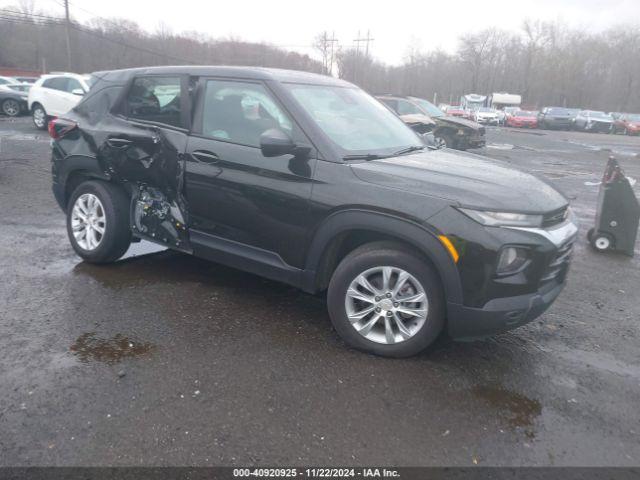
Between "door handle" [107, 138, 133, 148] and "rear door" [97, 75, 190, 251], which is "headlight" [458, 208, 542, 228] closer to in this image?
"rear door" [97, 75, 190, 251]

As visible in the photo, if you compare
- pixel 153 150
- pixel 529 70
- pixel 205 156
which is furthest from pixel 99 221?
pixel 529 70

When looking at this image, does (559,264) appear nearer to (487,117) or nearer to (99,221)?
(99,221)

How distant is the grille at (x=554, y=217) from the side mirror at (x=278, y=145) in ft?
5.28

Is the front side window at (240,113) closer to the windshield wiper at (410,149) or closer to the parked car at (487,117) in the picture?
the windshield wiper at (410,149)

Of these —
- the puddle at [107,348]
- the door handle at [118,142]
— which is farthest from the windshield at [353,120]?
the puddle at [107,348]

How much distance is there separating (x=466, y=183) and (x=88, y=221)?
11.2 ft

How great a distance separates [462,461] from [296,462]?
0.81m

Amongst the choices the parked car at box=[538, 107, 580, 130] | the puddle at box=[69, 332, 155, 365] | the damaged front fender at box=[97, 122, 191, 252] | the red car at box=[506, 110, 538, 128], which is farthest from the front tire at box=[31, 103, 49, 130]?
the parked car at box=[538, 107, 580, 130]

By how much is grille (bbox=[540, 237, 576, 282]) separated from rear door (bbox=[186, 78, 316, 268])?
1588mm

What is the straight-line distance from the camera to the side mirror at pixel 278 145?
133 inches

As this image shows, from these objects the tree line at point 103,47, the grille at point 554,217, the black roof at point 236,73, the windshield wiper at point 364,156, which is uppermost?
the tree line at point 103,47

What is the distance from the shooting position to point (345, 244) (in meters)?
3.59

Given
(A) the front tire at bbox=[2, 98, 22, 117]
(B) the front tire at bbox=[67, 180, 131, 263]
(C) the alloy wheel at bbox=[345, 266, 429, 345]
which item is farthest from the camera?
(A) the front tire at bbox=[2, 98, 22, 117]

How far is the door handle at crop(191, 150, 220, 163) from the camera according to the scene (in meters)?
3.86
